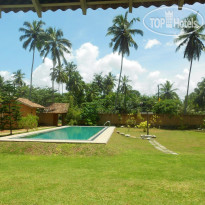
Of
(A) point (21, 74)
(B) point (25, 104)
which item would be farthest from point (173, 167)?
(A) point (21, 74)

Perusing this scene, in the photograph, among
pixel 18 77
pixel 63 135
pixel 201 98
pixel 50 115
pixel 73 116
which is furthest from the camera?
pixel 18 77

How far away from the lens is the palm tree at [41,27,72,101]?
1140 inches

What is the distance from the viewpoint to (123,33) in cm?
2744

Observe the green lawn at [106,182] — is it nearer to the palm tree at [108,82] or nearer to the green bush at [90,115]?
the green bush at [90,115]

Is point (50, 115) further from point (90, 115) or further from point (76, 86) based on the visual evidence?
point (76, 86)

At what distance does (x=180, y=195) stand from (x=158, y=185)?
23.1 inches

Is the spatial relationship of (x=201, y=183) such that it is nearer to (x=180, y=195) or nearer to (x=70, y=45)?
(x=180, y=195)

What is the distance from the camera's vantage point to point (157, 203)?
11.1ft

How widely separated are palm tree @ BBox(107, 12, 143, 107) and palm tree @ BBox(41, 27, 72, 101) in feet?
23.6

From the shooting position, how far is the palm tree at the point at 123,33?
1080 inches

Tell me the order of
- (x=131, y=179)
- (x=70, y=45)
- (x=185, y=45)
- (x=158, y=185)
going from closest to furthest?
(x=158, y=185) < (x=131, y=179) < (x=185, y=45) < (x=70, y=45)

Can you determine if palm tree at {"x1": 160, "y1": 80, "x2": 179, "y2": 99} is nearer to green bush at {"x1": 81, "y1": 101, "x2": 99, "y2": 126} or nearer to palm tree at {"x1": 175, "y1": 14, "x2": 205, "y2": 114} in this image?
palm tree at {"x1": 175, "y1": 14, "x2": 205, "y2": 114}

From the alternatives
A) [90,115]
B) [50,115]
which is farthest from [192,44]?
[50,115]

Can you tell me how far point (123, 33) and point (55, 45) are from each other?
32.7 ft
